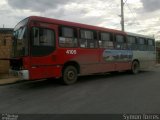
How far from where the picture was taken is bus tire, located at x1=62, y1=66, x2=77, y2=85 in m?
10.7

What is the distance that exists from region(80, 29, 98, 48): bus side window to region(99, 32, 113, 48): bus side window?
1.65ft

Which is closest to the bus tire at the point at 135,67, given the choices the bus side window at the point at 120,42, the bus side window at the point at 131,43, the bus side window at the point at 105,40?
the bus side window at the point at 131,43

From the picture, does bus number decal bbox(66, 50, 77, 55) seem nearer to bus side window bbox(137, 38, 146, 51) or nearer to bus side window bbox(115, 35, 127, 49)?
bus side window bbox(115, 35, 127, 49)

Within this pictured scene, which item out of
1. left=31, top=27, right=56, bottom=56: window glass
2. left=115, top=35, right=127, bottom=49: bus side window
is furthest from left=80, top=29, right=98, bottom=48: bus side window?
left=115, top=35, right=127, bottom=49: bus side window

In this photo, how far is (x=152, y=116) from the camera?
568cm

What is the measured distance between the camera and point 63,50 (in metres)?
10.6

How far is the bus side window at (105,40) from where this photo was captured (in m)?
12.9


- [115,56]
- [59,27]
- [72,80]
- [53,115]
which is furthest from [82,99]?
[115,56]

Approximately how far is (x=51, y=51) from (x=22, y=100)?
9.81ft

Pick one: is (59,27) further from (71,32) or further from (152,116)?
(152,116)

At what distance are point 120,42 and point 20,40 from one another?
698 cm

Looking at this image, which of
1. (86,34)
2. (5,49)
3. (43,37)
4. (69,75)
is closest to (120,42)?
(86,34)

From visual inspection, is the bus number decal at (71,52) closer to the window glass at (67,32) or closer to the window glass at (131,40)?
the window glass at (67,32)

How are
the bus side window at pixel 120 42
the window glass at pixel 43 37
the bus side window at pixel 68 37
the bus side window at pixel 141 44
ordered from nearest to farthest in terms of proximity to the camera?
the window glass at pixel 43 37, the bus side window at pixel 68 37, the bus side window at pixel 120 42, the bus side window at pixel 141 44
